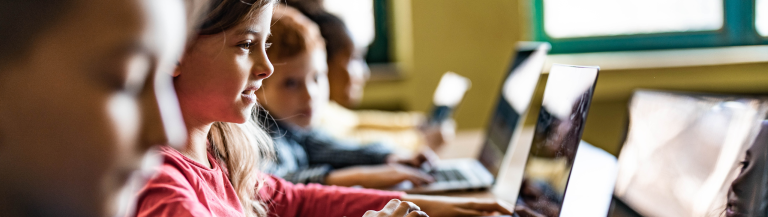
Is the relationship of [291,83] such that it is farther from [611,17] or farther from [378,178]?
[611,17]

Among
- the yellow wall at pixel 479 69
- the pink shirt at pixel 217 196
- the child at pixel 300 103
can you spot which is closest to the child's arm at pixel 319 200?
the pink shirt at pixel 217 196

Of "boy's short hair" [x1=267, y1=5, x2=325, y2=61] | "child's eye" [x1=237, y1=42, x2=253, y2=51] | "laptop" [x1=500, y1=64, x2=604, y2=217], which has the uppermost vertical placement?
"child's eye" [x1=237, y1=42, x2=253, y2=51]

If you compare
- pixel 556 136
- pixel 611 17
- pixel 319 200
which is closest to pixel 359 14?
pixel 611 17

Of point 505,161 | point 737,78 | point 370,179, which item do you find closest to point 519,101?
point 505,161

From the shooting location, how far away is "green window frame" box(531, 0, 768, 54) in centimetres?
269

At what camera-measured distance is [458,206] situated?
70 centimetres

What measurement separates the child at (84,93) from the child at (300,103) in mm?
591

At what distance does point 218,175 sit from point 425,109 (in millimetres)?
2429

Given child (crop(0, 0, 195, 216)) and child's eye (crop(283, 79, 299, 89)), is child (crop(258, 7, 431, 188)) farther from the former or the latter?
child (crop(0, 0, 195, 216))

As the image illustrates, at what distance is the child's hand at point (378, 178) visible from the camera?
3.30ft

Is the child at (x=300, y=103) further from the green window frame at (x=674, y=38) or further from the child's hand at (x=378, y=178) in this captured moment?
the green window frame at (x=674, y=38)

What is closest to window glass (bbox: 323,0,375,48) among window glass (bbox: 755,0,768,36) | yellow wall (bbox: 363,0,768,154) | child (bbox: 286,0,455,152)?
yellow wall (bbox: 363,0,768,154)

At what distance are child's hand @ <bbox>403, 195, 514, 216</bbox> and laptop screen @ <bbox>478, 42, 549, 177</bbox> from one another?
0.34 meters

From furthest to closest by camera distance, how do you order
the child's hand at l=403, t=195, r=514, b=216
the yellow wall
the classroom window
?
the classroom window, the yellow wall, the child's hand at l=403, t=195, r=514, b=216
